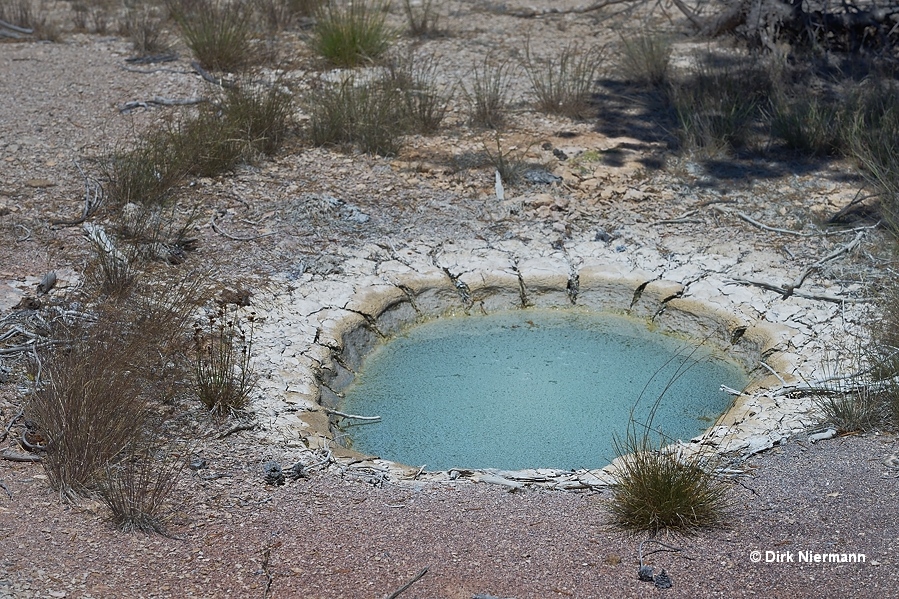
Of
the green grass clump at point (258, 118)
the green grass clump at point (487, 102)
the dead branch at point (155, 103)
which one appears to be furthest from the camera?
the dead branch at point (155, 103)

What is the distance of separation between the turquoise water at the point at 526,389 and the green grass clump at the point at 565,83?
2173 millimetres

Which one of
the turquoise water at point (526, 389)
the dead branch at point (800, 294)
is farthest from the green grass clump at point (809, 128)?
the turquoise water at point (526, 389)

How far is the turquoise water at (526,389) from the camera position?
13.0 feet

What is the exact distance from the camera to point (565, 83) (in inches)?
268

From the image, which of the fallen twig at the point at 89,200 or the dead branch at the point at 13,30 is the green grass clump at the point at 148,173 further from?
the dead branch at the point at 13,30

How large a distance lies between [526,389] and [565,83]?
10.1 feet

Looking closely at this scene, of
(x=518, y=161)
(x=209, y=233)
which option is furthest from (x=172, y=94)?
(x=518, y=161)

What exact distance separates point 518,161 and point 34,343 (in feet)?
10.1

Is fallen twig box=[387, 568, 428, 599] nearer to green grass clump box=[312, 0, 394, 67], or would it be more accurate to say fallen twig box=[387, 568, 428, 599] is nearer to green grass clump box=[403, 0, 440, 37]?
green grass clump box=[312, 0, 394, 67]

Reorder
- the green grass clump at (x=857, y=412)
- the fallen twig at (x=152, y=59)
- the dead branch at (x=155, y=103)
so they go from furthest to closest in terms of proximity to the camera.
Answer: the fallen twig at (x=152, y=59), the dead branch at (x=155, y=103), the green grass clump at (x=857, y=412)

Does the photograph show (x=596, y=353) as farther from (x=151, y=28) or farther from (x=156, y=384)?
(x=151, y=28)

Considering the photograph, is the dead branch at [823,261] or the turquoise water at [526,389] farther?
the dead branch at [823,261]

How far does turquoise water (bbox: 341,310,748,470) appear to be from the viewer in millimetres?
3955

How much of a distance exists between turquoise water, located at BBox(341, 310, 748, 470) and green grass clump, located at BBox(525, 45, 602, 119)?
217 centimetres
